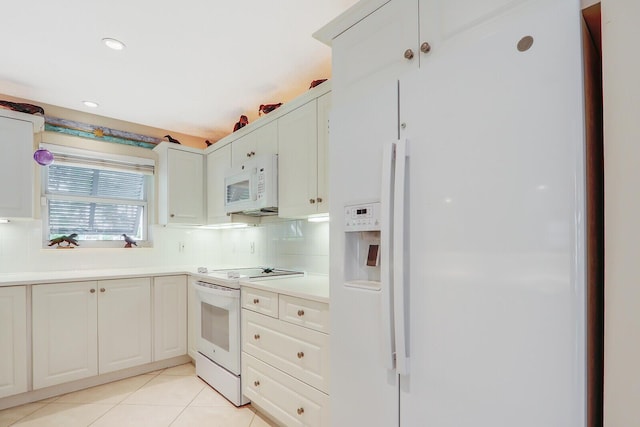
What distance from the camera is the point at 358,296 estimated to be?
1.21m

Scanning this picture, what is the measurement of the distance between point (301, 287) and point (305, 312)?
253 millimetres

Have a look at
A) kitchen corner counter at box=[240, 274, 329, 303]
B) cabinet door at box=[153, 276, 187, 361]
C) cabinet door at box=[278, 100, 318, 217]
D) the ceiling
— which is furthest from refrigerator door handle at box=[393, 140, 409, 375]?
cabinet door at box=[153, 276, 187, 361]

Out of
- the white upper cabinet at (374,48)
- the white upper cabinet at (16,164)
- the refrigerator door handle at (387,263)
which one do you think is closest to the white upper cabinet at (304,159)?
the white upper cabinet at (374,48)

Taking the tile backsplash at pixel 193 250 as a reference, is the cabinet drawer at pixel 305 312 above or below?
below

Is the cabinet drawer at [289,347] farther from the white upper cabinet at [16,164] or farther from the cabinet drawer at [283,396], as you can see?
the white upper cabinet at [16,164]

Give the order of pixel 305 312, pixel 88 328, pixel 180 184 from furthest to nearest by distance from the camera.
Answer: pixel 180 184 → pixel 88 328 → pixel 305 312

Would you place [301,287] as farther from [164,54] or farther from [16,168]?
[16,168]

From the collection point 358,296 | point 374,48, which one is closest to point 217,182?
point 374,48

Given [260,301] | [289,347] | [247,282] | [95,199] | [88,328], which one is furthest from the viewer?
[95,199]

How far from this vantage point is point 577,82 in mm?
726

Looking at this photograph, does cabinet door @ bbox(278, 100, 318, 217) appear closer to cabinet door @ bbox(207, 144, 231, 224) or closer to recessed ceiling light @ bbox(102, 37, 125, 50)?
Result: cabinet door @ bbox(207, 144, 231, 224)

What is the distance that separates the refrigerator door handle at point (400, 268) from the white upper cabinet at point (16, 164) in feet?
10.2

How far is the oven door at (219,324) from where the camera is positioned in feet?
7.64

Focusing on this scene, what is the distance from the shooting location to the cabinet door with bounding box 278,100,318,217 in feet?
7.22
